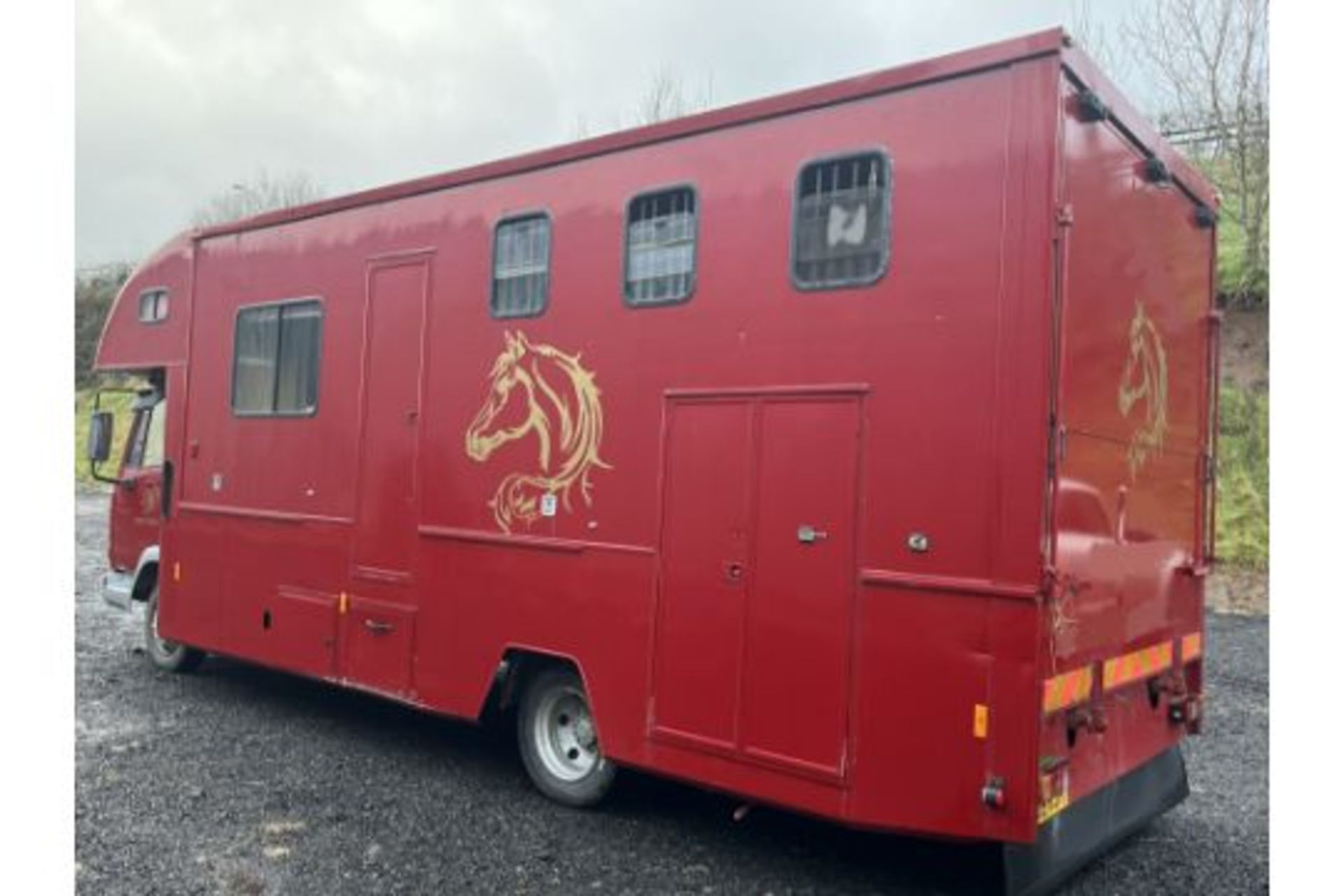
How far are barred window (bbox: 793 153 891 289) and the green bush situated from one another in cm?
856

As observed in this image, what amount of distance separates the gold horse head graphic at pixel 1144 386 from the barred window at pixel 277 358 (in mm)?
4521

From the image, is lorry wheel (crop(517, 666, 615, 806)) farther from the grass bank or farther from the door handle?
the grass bank

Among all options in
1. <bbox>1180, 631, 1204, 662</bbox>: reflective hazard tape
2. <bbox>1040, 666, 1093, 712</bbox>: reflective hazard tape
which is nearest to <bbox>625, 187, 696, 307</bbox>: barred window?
<bbox>1040, 666, 1093, 712</bbox>: reflective hazard tape

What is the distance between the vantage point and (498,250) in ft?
18.7

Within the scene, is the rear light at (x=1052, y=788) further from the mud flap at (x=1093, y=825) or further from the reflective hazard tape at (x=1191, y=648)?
the reflective hazard tape at (x=1191, y=648)

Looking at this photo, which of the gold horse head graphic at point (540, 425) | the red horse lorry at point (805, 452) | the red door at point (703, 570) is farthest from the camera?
the gold horse head graphic at point (540, 425)

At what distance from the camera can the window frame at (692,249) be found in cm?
479

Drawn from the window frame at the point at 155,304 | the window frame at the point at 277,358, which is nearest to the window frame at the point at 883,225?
the window frame at the point at 277,358

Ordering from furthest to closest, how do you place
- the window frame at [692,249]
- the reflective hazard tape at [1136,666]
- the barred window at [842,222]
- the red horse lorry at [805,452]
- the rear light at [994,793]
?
the window frame at [692,249] → the reflective hazard tape at [1136,666] → the barred window at [842,222] → the red horse lorry at [805,452] → the rear light at [994,793]

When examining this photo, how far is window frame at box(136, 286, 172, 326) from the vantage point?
788cm

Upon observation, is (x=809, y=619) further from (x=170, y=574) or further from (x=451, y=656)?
(x=170, y=574)

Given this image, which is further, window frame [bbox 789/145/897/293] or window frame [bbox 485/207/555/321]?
window frame [bbox 485/207/555/321]

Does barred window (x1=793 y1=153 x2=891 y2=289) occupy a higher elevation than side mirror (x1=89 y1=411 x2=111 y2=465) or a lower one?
higher

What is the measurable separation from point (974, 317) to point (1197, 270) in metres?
2.04
